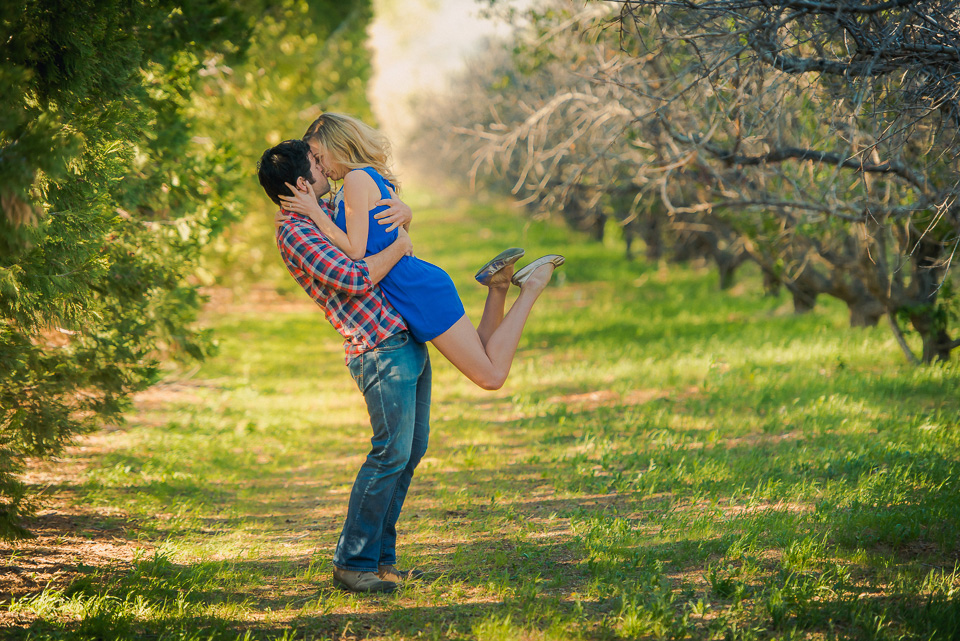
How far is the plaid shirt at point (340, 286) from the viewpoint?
133 inches

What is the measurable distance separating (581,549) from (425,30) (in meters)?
54.7

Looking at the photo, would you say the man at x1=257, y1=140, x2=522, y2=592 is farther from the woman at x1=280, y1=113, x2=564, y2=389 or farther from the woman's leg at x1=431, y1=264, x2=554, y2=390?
the woman's leg at x1=431, y1=264, x2=554, y2=390

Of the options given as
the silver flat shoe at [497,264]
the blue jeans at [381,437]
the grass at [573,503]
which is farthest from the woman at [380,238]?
the grass at [573,503]

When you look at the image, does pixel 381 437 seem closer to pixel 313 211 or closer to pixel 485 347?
pixel 485 347

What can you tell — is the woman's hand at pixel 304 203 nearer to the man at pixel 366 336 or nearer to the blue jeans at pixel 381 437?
the man at pixel 366 336

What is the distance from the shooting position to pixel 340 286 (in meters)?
3.37

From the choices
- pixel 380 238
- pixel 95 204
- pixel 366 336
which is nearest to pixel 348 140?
pixel 380 238

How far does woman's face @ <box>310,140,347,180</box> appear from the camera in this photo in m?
3.56

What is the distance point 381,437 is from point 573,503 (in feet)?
6.37

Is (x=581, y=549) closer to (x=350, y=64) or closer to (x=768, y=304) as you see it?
(x=768, y=304)

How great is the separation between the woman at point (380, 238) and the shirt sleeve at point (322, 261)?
0.07 metres

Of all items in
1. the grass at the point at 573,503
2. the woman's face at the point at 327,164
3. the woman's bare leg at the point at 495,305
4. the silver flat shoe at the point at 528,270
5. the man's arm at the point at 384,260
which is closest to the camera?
the grass at the point at 573,503

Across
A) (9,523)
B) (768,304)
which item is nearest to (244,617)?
(9,523)

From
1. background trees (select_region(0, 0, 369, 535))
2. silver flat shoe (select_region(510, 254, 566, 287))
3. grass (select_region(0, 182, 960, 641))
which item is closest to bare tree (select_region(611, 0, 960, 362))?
grass (select_region(0, 182, 960, 641))
